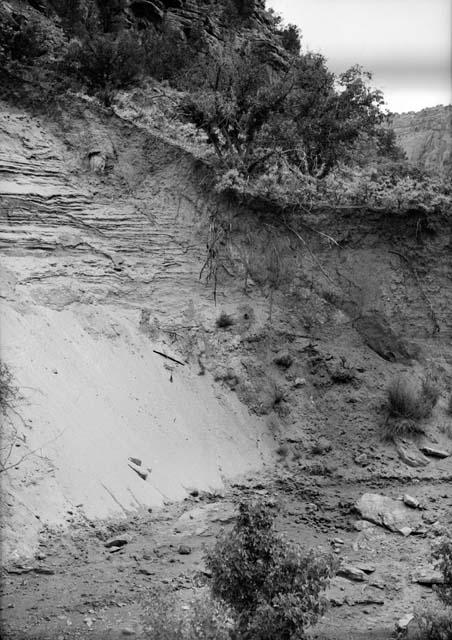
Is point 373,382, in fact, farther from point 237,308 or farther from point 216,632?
point 216,632

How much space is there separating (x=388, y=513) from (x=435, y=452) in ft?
6.53

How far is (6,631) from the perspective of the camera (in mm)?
6109

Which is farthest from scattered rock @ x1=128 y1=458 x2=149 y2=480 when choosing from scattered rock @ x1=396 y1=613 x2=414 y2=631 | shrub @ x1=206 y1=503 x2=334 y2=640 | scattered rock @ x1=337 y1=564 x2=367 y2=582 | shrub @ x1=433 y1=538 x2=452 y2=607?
shrub @ x1=433 y1=538 x2=452 y2=607

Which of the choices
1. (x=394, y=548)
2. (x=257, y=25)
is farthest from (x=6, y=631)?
(x=257, y=25)

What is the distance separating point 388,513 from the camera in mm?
9484

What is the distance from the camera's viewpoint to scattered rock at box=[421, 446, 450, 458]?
36.0 ft

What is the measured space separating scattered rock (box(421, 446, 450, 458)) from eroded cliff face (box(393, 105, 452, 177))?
19.4 m

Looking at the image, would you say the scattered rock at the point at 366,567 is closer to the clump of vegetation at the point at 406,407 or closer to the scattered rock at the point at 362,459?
the scattered rock at the point at 362,459

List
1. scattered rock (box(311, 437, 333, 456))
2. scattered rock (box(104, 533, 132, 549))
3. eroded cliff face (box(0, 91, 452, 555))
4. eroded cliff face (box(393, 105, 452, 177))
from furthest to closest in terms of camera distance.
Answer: eroded cliff face (box(393, 105, 452, 177)) → scattered rock (box(311, 437, 333, 456)) → eroded cliff face (box(0, 91, 452, 555)) → scattered rock (box(104, 533, 132, 549))

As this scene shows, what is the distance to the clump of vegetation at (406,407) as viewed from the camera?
11297 mm

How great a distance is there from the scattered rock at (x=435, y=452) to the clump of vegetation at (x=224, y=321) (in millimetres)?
4164

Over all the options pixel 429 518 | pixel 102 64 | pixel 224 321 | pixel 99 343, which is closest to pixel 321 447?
pixel 429 518

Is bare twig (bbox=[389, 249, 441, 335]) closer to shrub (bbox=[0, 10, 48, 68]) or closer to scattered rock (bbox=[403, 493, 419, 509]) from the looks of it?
scattered rock (bbox=[403, 493, 419, 509])

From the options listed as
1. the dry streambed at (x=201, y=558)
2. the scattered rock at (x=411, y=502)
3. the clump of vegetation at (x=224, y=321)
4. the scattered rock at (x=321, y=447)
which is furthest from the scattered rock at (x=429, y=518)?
the clump of vegetation at (x=224, y=321)
